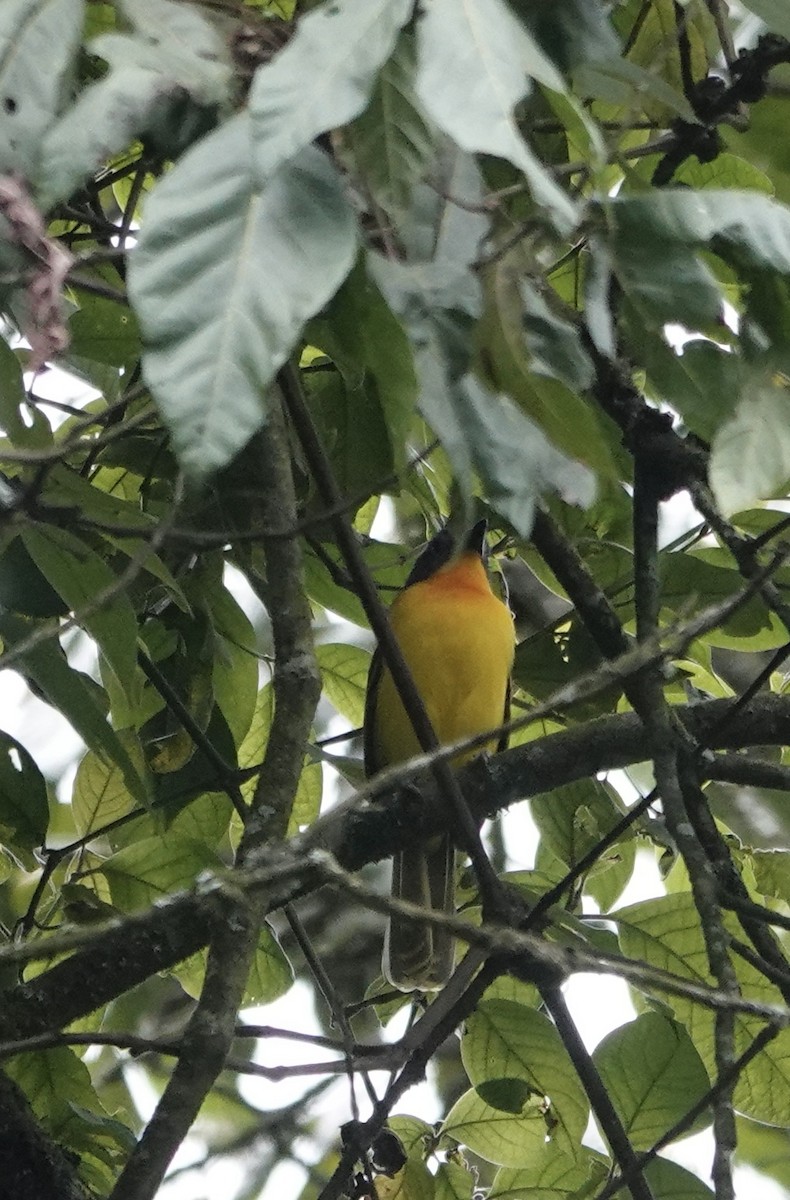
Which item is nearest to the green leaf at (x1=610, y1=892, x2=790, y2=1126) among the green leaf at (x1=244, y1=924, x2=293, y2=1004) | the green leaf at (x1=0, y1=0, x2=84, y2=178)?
the green leaf at (x1=244, y1=924, x2=293, y2=1004)

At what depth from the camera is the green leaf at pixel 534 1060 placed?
268 cm

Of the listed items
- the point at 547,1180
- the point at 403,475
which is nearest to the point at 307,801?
the point at 547,1180

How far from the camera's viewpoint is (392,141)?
1.17 meters

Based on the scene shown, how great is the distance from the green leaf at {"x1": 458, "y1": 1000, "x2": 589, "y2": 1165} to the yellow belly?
4.89ft

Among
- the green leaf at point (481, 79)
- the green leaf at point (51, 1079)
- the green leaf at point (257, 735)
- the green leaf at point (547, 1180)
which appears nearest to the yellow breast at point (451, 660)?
the green leaf at point (257, 735)

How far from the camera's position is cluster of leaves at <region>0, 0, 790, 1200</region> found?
1.07 m

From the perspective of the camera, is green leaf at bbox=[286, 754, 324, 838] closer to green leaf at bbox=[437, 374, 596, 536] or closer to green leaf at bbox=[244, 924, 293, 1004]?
green leaf at bbox=[244, 924, 293, 1004]

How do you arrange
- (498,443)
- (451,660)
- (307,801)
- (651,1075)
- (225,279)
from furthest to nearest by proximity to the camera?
(451,660)
(307,801)
(651,1075)
(498,443)
(225,279)

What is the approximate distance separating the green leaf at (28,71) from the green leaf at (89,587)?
2.81 ft

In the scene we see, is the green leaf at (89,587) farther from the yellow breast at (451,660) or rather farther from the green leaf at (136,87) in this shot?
the yellow breast at (451,660)

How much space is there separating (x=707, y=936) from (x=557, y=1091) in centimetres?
105

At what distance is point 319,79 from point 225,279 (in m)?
0.15

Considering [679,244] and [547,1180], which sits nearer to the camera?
[679,244]

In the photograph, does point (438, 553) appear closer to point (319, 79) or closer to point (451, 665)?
point (451, 665)
